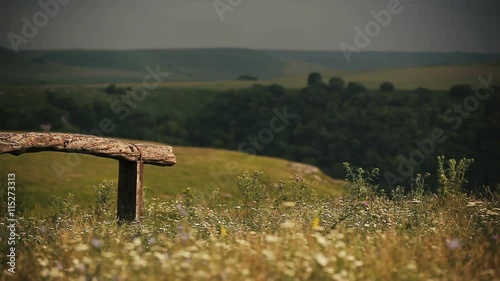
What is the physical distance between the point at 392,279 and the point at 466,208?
4214 mm

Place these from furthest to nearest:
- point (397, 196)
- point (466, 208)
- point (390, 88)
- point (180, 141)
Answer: point (390, 88) → point (180, 141) → point (397, 196) → point (466, 208)

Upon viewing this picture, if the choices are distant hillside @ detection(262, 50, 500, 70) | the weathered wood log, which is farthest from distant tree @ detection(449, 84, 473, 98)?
the weathered wood log

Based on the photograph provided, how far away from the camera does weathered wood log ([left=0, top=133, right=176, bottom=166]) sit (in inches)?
384

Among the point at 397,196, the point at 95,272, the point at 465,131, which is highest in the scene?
the point at 465,131

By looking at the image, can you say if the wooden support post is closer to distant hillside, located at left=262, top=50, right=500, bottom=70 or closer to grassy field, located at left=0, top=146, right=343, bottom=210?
grassy field, located at left=0, top=146, right=343, bottom=210

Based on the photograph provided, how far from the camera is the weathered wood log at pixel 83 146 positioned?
9.74m

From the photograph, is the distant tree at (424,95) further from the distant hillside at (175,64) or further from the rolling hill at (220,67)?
the distant hillside at (175,64)

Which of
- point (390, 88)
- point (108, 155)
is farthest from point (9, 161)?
point (390, 88)

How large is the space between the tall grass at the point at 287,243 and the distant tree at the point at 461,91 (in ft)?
321

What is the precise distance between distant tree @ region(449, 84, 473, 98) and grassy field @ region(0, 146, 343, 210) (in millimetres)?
64271

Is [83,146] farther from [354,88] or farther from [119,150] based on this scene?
[354,88]

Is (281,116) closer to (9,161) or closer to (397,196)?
(9,161)

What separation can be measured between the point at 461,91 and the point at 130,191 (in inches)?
3994

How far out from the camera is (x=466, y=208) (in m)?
10.3
